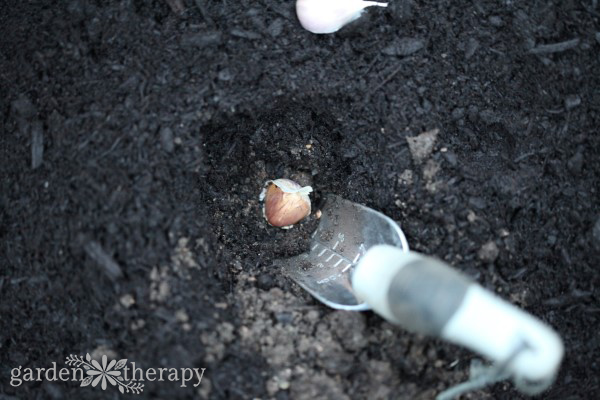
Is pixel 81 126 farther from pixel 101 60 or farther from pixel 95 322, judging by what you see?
pixel 95 322

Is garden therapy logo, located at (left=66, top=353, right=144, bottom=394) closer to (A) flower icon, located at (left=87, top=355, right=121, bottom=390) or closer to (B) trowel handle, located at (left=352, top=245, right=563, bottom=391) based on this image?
(A) flower icon, located at (left=87, top=355, right=121, bottom=390)

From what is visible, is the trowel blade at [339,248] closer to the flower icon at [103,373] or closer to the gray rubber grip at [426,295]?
the gray rubber grip at [426,295]

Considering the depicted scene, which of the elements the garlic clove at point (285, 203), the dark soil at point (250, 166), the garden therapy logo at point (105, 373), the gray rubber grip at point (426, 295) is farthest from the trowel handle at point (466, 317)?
the garden therapy logo at point (105, 373)

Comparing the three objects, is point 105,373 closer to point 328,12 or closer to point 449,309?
point 449,309

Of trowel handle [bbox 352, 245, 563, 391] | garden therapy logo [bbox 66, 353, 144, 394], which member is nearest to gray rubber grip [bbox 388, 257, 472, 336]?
trowel handle [bbox 352, 245, 563, 391]

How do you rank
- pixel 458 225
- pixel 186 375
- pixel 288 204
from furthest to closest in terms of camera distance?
pixel 288 204, pixel 458 225, pixel 186 375

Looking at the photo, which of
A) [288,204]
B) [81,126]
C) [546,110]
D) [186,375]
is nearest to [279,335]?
[186,375]
